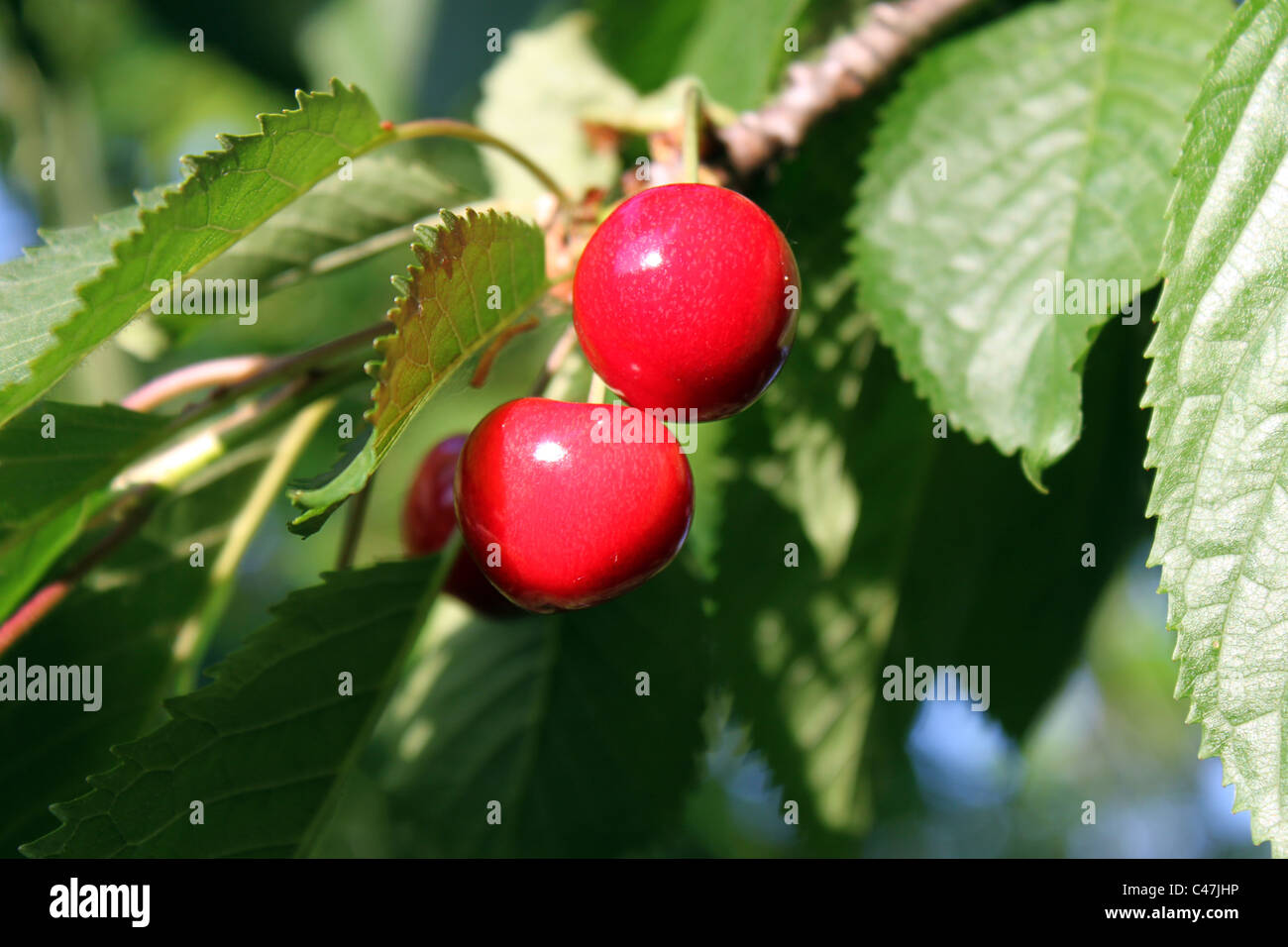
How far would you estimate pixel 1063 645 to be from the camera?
1688mm

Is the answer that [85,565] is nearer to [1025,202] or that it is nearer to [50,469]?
[50,469]

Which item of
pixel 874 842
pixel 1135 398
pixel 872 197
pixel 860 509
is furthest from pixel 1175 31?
pixel 874 842

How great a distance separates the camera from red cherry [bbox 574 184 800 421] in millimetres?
836

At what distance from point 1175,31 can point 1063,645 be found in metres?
0.90

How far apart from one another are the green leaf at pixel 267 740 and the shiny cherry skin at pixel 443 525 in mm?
98

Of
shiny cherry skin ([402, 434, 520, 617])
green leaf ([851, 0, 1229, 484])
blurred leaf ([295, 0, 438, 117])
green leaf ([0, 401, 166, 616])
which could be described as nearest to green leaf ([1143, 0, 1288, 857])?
green leaf ([851, 0, 1229, 484])

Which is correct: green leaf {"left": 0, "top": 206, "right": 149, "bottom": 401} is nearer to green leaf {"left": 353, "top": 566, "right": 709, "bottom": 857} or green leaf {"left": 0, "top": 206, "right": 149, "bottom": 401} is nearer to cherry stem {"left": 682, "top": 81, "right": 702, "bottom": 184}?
cherry stem {"left": 682, "top": 81, "right": 702, "bottom": 184}

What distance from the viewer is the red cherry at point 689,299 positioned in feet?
2.74

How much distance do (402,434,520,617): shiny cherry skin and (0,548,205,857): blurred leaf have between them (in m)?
0.32

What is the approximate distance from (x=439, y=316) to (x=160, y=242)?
0.77ft

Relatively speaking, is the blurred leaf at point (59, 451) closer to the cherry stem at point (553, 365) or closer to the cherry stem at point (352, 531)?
the cherry stem at point (352, 531)

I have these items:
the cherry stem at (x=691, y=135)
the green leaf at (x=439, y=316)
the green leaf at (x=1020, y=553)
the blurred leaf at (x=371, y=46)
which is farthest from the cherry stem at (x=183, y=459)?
the blurred leaf at (x=371, y=46)

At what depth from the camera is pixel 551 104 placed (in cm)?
175
